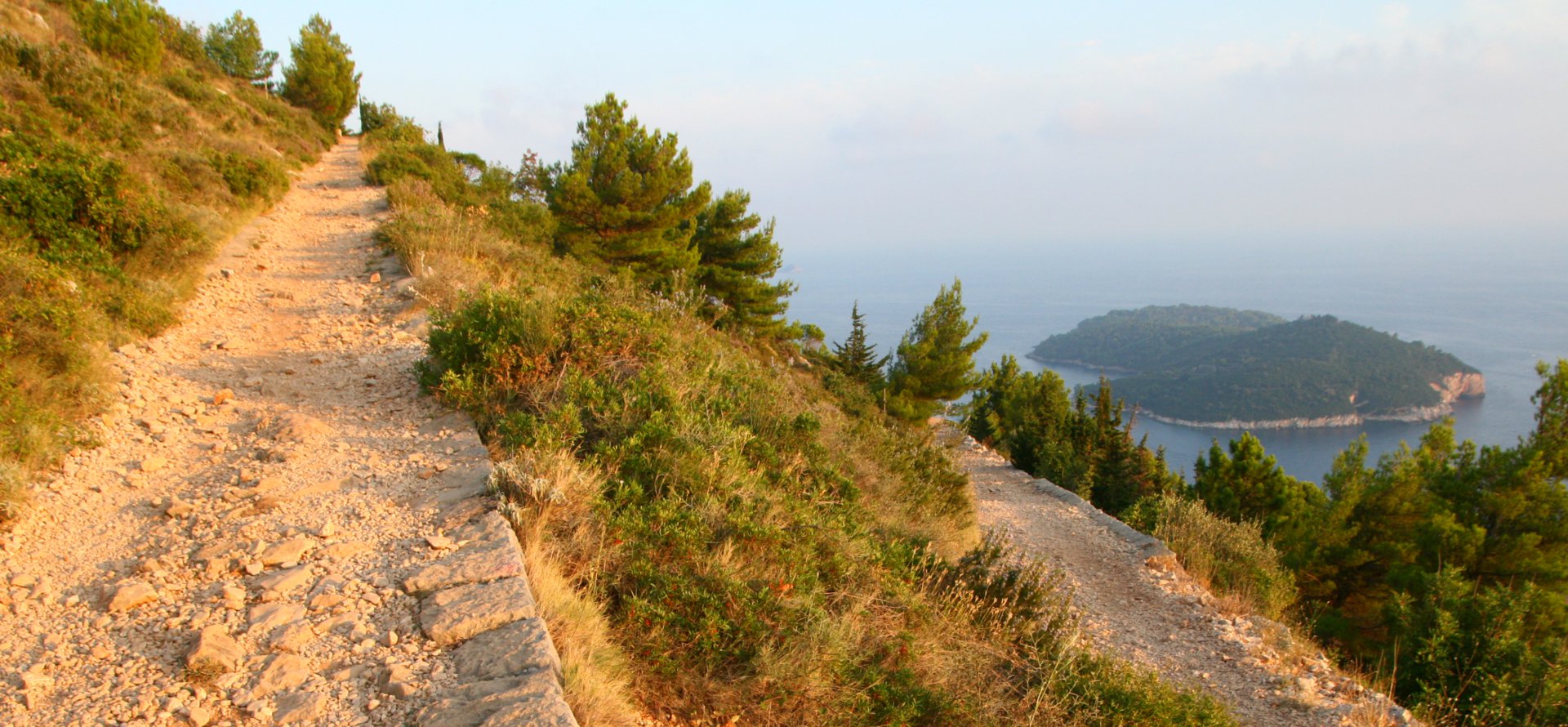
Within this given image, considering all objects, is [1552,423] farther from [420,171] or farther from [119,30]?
[119,30]

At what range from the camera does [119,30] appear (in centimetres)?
1695

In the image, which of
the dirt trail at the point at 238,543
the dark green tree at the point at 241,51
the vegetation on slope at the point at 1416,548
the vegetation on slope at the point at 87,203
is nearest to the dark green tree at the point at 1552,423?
the vegetation on slope at the point at 1416,548

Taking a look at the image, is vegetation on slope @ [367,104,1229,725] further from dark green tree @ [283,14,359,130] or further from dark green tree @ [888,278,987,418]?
dark green tree @ [283,14,359,130]

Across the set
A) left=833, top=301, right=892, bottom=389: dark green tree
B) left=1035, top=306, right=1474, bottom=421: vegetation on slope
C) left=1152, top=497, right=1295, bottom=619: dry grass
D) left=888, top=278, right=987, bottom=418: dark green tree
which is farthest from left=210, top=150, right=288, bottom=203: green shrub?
left=1035, top=306, right=1474, bottom=421: vegetation on slope

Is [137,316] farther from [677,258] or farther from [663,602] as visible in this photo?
[677,258]

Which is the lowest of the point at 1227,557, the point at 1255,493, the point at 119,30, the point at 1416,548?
the point at 1416,548

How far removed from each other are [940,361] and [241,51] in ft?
126

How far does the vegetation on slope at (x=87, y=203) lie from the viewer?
4.26 m

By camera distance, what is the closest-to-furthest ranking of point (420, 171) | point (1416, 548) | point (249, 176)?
point (249, 176)
point (1416, 548)
point (420, 171)

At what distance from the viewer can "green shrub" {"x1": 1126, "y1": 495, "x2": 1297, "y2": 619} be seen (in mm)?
8758

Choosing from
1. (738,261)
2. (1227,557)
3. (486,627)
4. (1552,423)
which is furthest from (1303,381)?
(486,627)

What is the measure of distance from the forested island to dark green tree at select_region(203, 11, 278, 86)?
58094mm

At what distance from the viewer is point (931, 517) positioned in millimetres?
8320

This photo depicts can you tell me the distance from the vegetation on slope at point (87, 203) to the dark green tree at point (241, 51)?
68.1 feet
